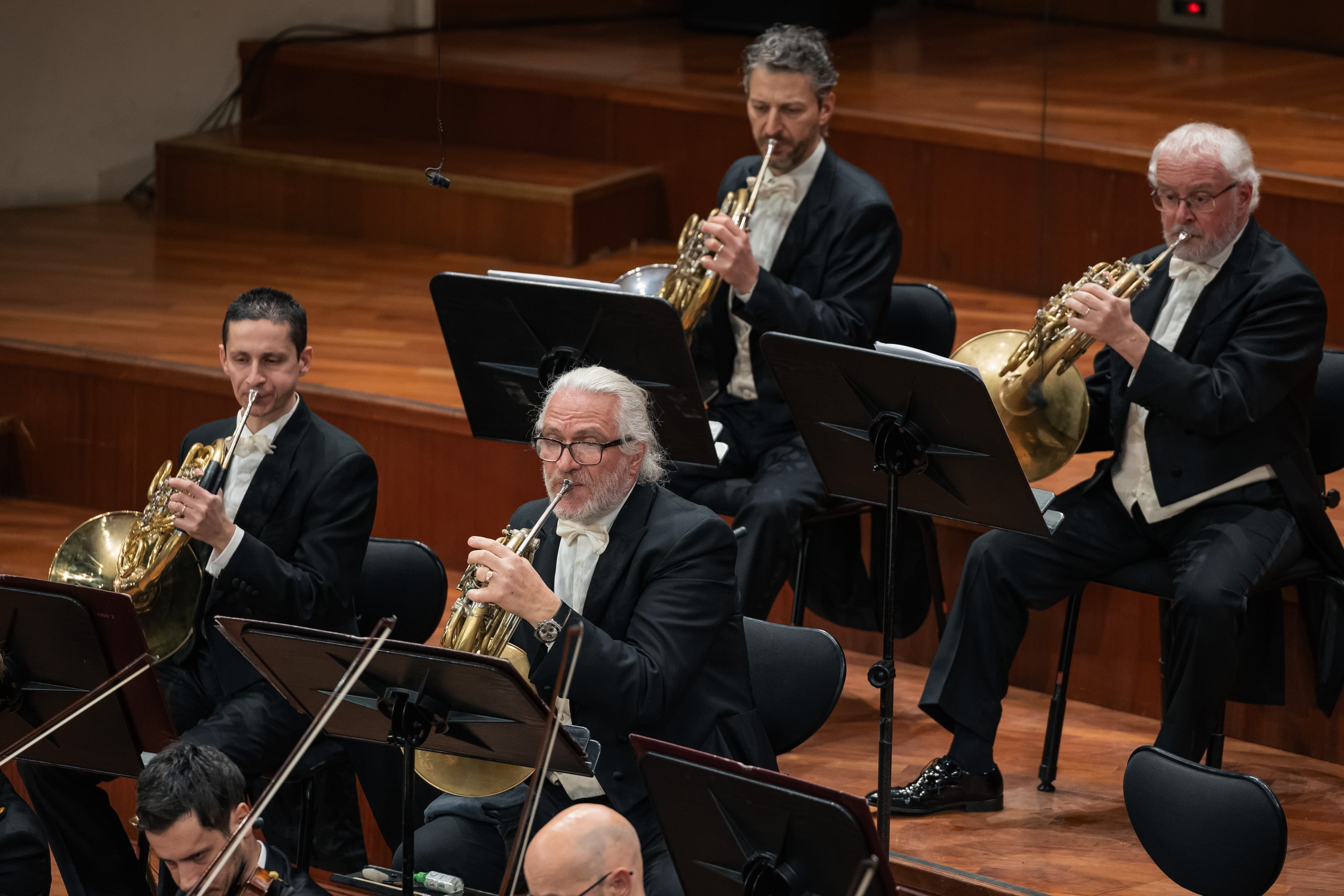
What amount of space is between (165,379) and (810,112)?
1889 mm

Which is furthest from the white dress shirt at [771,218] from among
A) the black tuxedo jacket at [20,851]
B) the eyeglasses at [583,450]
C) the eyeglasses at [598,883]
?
the eyeglasses at [598,883]

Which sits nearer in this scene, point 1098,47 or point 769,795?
point 769,795

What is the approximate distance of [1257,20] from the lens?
19.2ft

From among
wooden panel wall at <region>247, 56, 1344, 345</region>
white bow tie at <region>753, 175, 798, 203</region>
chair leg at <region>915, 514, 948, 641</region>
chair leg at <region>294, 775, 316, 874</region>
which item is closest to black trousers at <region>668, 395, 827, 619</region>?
chair leg at <region>915, 514, 948, 641</region>

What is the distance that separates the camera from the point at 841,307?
12.3 ft

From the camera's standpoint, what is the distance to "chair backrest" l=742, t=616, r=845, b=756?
114 inches

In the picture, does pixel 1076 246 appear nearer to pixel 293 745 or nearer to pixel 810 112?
pixel 810 112

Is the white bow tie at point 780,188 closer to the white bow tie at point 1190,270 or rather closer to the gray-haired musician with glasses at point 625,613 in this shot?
the white bow tie at point 1190,270

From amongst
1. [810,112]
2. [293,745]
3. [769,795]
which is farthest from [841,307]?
[769,795]

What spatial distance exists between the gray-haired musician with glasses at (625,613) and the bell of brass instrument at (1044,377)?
80 centimetres

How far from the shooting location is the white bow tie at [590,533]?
284cm

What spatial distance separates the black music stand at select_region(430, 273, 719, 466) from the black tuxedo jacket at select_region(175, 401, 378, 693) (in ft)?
0.93

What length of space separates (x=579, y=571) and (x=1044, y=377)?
103 cm

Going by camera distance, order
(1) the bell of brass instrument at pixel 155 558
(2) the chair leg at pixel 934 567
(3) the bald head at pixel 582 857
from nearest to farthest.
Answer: (3) the bald head at pixel 582 857 < (1) the bell of brass instrument at pixel 155 558 < (2) the chair leg at pixel 934 567
